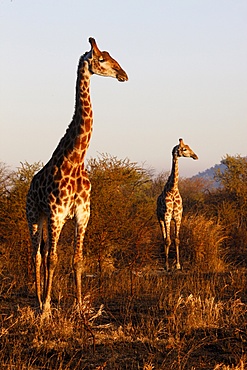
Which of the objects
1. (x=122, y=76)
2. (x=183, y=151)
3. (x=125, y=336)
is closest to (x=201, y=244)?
(x=183, y=151)

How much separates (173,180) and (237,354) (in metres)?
9.31

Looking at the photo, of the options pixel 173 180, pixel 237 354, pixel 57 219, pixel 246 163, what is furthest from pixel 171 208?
pixel 246 163

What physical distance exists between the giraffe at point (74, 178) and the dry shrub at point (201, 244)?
7.10 meters

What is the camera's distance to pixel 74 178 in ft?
24.8

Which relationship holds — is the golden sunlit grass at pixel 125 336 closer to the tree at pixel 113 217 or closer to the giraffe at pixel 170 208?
the tree at pixel 113 217

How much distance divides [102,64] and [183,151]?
312 inches

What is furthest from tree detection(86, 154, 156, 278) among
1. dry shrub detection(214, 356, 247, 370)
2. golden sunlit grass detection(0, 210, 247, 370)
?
dry shrub detection(214, 356, 247, 370)

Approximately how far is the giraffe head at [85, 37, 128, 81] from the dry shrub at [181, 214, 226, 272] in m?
7.53

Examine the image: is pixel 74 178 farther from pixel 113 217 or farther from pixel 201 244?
pixel 201 244

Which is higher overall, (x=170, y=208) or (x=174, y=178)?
(x=174, y=178)

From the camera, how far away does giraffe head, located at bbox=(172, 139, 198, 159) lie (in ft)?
50.1

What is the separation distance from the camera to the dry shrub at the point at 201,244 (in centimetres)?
1475

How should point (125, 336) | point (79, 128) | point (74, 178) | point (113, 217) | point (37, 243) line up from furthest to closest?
1. point (113, 217)
2. point (37, 243)
3. point (79, 128)
4. point (74, 178)
5. point (125, 336)

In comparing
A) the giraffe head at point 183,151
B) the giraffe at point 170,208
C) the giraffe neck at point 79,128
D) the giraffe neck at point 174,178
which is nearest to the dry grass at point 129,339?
the giraffe neck at point 79,128
